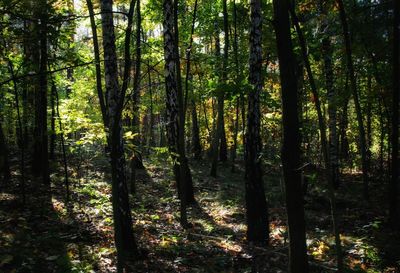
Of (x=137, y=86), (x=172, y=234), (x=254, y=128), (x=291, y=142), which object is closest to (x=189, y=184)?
(x=172, y=234)

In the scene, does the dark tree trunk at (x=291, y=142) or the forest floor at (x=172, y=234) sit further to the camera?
the forest floor at (x=172, y=234)

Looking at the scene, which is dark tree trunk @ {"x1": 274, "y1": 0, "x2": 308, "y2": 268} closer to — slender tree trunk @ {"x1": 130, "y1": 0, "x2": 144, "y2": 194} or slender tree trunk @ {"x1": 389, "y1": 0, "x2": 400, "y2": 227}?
slender tree trunk @ {"x1": 130, "y1": 0, "x2": 144, "y2": 194}

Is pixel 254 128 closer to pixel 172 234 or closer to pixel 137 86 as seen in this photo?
pixel 172 234

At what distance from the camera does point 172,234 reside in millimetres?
10320

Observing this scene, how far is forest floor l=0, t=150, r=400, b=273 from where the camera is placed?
7.87 m

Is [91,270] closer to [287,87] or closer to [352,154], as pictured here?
[287,87]

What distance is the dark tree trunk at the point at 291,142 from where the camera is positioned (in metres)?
4.05

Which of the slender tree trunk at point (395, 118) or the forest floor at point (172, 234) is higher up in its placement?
the slender tree trunk at point (395, 118)

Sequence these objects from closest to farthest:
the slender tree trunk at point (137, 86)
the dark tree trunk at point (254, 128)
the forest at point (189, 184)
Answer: the forest at point (189, 184)
the slender tree trunk at point (137, 86)
the dark tree trunk at point (254, 128)

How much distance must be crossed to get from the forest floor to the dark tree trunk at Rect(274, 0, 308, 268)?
21.2 inches

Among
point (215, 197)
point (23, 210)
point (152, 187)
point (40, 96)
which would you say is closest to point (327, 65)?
point (215, 197)

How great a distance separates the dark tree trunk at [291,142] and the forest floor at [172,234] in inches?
21.2

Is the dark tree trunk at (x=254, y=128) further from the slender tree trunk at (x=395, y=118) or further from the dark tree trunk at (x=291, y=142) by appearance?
the dark tree trunk at (x=291, y=142)

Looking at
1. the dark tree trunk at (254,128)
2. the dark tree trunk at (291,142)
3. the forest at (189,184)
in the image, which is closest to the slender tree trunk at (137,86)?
the forest at (189,184)
